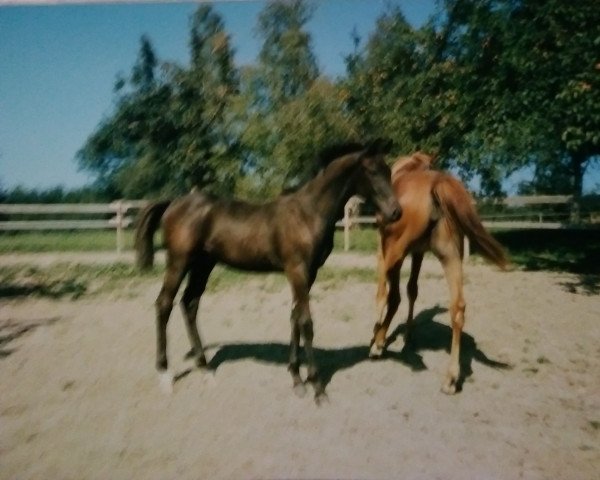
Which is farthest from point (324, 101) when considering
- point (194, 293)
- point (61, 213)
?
point (194, 293)

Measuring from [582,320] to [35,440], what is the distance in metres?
4.80

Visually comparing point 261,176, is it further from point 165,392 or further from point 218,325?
point 165,392

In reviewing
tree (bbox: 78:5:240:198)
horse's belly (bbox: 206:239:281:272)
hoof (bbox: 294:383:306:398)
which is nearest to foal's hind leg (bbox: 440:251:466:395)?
hoof (bbox: 294:383:306:398)

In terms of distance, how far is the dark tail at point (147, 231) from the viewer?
3520mm

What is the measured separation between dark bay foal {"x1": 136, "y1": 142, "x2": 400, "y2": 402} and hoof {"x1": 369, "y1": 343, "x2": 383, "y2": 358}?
30.2 inches

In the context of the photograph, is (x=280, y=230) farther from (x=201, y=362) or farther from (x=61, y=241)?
(x=61, y=241)

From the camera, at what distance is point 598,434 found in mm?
2645

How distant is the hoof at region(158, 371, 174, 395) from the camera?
10.5ft

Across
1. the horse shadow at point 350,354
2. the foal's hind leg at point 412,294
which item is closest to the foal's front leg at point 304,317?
the horse shadow at point 350,354

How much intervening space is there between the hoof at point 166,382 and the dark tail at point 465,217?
2.32 m

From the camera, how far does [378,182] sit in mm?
3105

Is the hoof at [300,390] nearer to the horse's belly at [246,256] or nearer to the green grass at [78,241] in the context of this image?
the horse's belly at [246,256]

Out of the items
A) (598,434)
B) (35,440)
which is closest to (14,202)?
(35,440)

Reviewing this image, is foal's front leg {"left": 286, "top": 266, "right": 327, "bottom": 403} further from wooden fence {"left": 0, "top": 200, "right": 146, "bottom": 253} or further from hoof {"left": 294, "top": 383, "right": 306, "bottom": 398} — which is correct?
wooden fence {"left": 0, "top": 200, "right": 146, "bottom": 253}
